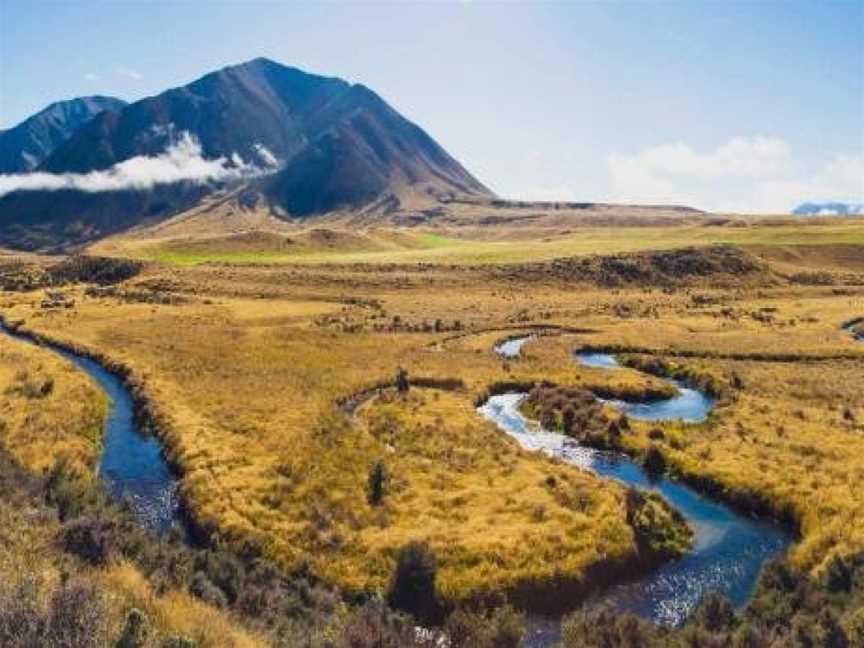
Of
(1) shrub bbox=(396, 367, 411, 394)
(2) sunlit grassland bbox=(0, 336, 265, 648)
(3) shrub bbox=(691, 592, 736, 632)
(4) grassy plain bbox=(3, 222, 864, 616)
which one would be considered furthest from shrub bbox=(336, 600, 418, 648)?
(1) shrub bbox=(396, 367, 411, 394)

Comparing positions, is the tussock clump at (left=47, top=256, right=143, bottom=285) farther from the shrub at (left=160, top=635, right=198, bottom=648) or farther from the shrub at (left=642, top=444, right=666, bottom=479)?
the shrub at (left=160, top=635, right=198, bottom=648)

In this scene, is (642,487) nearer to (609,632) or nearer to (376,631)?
(609,632)

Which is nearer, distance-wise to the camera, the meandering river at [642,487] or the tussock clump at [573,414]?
the meandering river at [642,487]

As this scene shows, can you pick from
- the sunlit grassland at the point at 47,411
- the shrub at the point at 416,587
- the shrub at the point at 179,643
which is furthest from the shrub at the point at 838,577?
the sunlit grassland at the point at 47,411

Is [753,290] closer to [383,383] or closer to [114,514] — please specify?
[383,383]

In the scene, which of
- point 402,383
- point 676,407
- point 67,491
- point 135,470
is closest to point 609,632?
point 67,491

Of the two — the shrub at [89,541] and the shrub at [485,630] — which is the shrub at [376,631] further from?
the shrub at [89,541]
